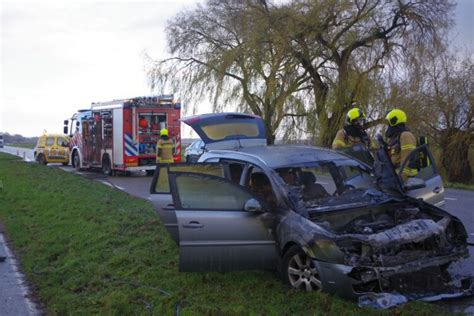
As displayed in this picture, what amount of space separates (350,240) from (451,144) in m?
20.8

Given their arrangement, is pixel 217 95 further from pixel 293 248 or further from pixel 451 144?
pixel 293 248

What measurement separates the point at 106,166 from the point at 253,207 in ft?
57.5

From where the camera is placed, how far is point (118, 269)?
22.5 feet

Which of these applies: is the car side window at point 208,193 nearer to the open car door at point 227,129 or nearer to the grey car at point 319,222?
the grey car at point 319,222

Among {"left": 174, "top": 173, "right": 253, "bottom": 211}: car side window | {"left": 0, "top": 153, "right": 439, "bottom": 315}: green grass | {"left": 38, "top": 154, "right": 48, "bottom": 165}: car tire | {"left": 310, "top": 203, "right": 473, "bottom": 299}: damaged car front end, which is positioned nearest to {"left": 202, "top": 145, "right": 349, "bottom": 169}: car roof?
{"left": 174, "top": 173, "right": 253, "bottom": 211}: car side window

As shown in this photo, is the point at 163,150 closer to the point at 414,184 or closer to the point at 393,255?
the point at 414,184

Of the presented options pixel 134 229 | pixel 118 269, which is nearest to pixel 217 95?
pixel 134 229

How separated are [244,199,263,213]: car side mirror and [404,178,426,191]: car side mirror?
1694mm

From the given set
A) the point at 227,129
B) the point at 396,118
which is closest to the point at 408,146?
the point at 396,118

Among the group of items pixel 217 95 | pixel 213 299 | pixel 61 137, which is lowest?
pixel 213 299

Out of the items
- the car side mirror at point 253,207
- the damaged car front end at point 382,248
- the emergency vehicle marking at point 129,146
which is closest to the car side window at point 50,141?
the emergency vehicle marking at point 129,146

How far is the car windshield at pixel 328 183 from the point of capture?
597 centimetres

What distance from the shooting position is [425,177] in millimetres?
6984

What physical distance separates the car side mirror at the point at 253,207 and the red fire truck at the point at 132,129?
51.2 feet
